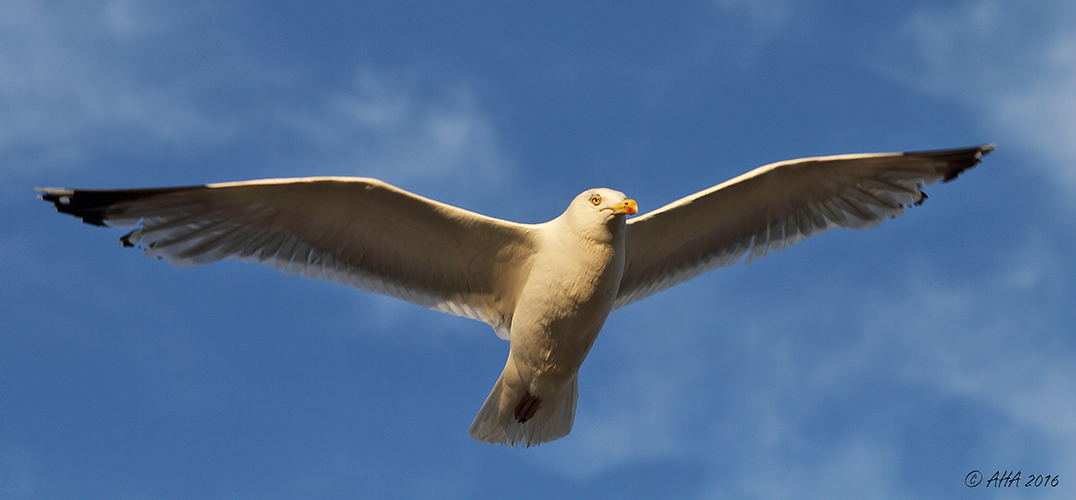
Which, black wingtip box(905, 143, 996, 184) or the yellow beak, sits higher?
black wingtip box(905, 143, 996, 184)

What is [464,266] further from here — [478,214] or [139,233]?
[139,233]

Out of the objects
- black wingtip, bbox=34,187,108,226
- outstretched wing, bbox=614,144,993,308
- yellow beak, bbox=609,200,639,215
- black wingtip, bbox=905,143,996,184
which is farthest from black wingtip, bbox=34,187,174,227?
black wingtip, bbox=905,143,996,184

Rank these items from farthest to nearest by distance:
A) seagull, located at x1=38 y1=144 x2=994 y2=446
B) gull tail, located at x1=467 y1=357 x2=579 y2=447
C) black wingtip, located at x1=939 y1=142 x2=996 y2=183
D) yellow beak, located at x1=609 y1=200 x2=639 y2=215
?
1. gull tail, located at x1=467 y1=357 x2=579 y2=447
2. black wingtip, located at x1=939 y1=142 x2=996 y2=183
3. seagull, located at x1=38 y1=144 x2=994 y2=446
4. yellow beak, located at x1=609 y1=200 x2=639 y2=215

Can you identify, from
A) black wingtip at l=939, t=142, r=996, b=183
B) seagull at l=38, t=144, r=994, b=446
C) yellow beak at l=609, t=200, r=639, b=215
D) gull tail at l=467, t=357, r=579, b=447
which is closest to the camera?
yellow beak at l=609, t=200, r=639, b=215

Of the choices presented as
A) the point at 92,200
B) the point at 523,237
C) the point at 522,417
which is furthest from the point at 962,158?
the point at 92,200

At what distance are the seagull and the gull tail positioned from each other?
0.04 ft

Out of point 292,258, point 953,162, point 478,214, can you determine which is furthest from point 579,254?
point 953,162

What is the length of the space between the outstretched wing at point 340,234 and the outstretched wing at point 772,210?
49.7 inches

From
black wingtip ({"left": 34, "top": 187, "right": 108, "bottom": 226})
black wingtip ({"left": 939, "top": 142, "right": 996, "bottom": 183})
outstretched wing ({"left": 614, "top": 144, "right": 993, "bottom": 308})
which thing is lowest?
black wingtip ({"left": 34, "top": 187, "right": 108, "bottom": 226})

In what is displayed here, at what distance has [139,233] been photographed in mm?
7258

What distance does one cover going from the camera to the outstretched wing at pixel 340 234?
721cm

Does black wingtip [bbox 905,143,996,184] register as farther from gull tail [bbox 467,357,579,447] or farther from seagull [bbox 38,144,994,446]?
gull tail [bbox 467,357,579,447]

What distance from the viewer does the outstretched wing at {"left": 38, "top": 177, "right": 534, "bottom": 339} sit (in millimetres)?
7215

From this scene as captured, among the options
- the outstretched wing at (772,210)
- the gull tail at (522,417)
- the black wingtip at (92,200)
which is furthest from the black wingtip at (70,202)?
the outstretched wing at (772,210)
